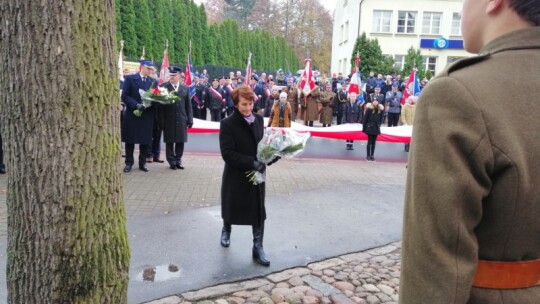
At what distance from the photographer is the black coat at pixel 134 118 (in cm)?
906

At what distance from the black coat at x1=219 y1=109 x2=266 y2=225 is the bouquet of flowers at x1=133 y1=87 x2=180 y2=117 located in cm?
445

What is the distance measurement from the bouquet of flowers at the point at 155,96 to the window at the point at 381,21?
36193 millimetres

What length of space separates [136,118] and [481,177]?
861 cm

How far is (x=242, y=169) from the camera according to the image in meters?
4.84

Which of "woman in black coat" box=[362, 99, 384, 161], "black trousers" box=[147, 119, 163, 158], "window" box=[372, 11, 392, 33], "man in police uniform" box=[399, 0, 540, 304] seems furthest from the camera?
"window" box=[372, 11, 392, 33]

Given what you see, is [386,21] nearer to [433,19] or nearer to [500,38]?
[433,19]

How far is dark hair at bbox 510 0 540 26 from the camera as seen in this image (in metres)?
1.29

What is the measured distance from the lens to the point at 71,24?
2.20 meters

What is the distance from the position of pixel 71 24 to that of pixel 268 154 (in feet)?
9.38

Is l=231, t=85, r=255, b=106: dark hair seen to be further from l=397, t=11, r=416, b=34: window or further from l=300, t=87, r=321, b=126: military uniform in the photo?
l=397, t=11, r=416, b=34: window

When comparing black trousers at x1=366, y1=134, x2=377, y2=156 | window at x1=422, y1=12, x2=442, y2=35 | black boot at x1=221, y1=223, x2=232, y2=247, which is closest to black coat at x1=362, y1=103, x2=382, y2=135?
black trousers at x1=366, y1=134, x2=377, y2=156

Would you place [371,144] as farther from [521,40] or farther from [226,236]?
[521,40]

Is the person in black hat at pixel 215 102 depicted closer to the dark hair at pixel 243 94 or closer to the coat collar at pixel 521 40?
the dark hair at pixel 243 94

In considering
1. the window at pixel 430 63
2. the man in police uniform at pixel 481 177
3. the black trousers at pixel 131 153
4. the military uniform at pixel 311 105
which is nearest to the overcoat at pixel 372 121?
the black trousers at pixel 131 153
